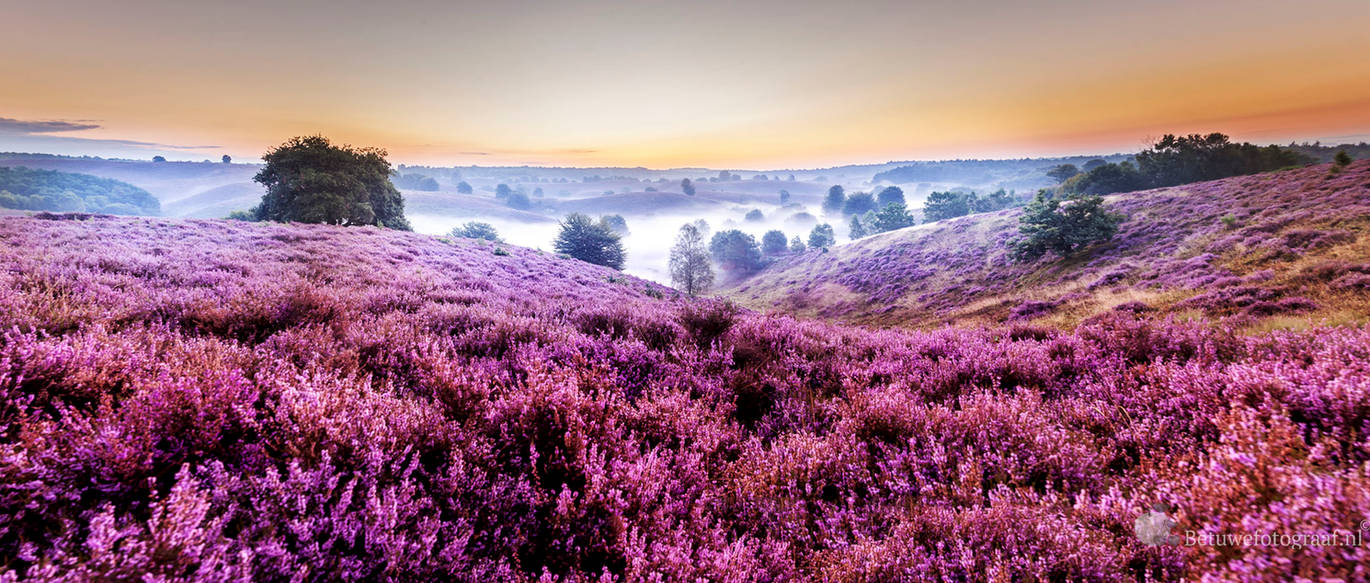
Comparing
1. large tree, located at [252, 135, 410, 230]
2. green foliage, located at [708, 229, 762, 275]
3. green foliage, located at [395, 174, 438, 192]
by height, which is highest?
green foliage, located at [395, 174, 438, 192]

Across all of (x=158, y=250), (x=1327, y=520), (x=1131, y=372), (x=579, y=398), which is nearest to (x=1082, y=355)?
(x=1131, y=372)

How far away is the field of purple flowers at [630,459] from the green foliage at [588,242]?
50031 millimetres

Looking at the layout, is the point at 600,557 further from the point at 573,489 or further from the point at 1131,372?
the point at 1131,372

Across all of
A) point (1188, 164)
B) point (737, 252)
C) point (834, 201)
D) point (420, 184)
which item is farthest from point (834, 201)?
point (420, 184)

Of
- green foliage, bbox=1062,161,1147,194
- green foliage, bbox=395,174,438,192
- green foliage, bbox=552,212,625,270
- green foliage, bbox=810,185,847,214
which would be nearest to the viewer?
green foliage, bbox=552,212,625,270

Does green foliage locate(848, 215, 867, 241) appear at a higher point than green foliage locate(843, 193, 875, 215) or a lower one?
lower

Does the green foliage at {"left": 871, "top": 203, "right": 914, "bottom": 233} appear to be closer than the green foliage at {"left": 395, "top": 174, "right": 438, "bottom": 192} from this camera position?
Yes

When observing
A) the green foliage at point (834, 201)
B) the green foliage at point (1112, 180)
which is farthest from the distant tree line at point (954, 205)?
the green foliage at point (834, 201)

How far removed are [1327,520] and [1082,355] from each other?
3.37 meters

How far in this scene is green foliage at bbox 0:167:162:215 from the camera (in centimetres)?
8488

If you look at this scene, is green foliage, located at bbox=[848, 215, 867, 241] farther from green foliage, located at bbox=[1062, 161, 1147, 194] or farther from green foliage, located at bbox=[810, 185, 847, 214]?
green foliage, located at bbox=[810, 185, 847, 214]

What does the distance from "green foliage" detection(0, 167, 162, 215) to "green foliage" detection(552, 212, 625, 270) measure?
98260 millimetres

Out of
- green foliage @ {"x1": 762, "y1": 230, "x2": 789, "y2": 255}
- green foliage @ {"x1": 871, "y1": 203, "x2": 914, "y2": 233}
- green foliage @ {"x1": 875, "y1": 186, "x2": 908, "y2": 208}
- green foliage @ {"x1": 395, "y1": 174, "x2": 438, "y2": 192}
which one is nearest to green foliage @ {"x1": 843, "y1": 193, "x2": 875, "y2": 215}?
green foliage @ {"x1": 875, "y1": 186, "x2": 908, "y2": 208}

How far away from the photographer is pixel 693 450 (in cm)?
287
